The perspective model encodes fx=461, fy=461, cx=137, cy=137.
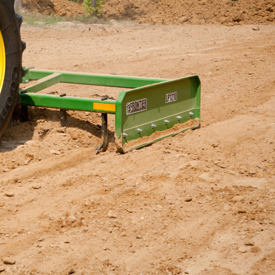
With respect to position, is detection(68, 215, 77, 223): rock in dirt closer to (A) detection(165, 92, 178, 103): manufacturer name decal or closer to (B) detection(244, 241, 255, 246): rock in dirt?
(B) detection(244, 241, 255, 246): rock in dirt

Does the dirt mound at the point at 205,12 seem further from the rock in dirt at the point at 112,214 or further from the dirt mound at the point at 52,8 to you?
the rock in dirt at the point at 112,214

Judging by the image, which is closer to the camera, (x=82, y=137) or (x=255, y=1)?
(x=82, y=137)

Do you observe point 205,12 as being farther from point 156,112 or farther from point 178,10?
point 156,112

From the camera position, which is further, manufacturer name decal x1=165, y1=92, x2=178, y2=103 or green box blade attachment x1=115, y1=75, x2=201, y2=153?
manufacturer name decal x1=165, y1=92, x2=178, y2=103

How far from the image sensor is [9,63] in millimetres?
4238

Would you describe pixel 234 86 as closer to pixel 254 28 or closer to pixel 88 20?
pixel 254 28

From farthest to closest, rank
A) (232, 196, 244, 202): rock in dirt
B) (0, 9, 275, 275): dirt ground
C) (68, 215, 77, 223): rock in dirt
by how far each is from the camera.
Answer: (232, 196, 244, 202): rock in dirt → (68, 215, 77, 223): rock in dirt → (0, 9, 275, 275): dirt ground

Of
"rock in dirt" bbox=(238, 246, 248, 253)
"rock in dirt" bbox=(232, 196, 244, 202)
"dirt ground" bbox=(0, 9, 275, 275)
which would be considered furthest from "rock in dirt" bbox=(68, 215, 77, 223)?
"rock in dirt" bbox=(232, 196, 244, 202)

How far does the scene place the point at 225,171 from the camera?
414 centimetres

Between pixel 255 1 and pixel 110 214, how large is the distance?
13630mm

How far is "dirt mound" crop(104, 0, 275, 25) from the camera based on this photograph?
14250 millimetres

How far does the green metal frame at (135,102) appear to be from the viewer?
14.5ft

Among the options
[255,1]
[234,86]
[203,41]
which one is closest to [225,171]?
[234,86]

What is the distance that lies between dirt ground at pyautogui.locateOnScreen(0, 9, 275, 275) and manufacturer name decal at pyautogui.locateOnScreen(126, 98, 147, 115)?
0.41m
